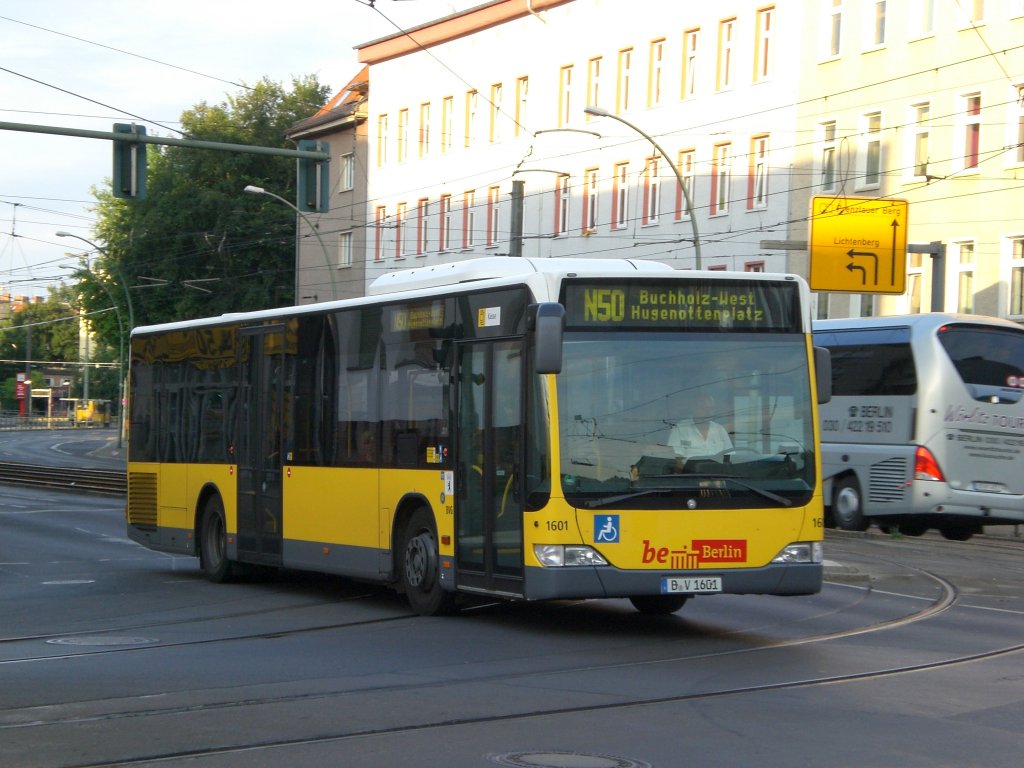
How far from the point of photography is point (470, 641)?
41.2 ft

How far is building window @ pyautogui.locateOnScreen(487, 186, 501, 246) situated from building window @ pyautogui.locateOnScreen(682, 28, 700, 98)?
983 cm

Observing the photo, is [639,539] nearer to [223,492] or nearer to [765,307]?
[765,307]

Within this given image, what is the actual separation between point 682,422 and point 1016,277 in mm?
29639

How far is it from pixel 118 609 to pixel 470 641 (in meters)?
4.79

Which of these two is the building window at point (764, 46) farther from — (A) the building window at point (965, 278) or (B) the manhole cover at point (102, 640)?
(B) the manhole cover at point (102, 640)

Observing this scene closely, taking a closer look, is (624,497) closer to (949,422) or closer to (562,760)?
(562,760)

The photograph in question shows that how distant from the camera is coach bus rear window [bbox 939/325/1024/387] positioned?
1057 inches

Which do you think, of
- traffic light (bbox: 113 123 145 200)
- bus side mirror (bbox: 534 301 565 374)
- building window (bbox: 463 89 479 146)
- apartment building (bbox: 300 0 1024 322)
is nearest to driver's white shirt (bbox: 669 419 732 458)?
bus side mirror (bbox: 534 301 565 374)

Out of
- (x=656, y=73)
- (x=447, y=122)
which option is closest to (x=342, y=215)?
(x=447, y=122)

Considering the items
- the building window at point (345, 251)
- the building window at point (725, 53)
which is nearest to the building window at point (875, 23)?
the building window at point (725, 53)

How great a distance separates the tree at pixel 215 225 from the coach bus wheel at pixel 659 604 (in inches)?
2419

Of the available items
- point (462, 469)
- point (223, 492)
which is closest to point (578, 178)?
point (223, 492)

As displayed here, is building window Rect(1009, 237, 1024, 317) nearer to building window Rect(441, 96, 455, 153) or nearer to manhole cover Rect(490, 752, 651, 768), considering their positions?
building window Rect(441, 96, 455, 153)

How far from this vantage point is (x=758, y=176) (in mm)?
47406
